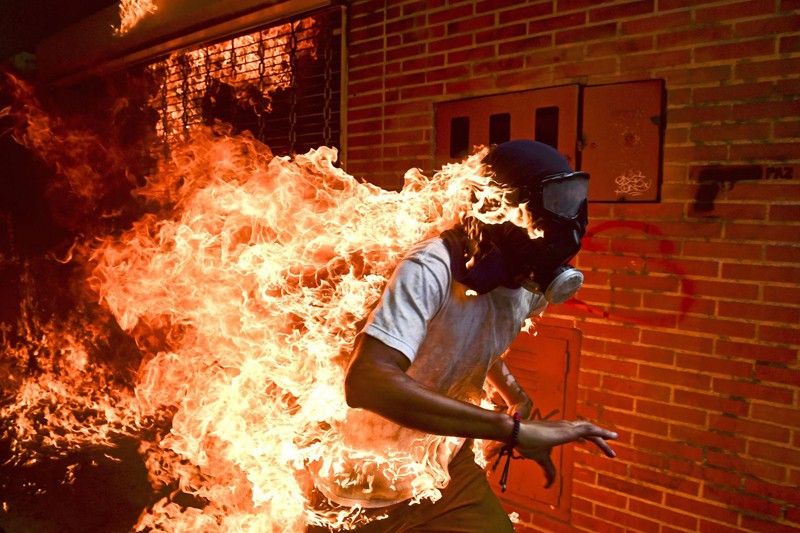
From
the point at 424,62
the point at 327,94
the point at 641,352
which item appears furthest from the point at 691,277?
the point at 327,94

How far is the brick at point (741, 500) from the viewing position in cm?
333

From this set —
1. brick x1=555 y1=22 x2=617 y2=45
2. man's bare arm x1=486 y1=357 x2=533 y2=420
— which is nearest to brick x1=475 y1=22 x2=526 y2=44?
brick x1=555 y1=22 x2=617 y2=45

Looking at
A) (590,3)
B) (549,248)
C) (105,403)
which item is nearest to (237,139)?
(105,403)

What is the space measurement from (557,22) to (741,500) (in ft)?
11.7

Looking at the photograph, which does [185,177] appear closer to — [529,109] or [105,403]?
[105,403]

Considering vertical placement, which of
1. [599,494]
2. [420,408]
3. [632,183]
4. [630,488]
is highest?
[632,183]

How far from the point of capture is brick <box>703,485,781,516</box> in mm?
3325

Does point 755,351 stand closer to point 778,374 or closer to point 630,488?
point 778,374

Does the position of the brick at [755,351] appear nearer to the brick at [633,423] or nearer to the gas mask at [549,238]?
the brick at [633,423]

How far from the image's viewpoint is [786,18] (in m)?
3.20

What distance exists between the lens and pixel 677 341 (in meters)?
3.63

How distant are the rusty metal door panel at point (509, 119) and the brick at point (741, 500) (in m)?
2.44

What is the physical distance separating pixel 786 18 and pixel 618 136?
1126 millimetres

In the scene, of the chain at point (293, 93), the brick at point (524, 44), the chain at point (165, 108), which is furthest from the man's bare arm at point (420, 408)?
the chain at point (165, 108)
